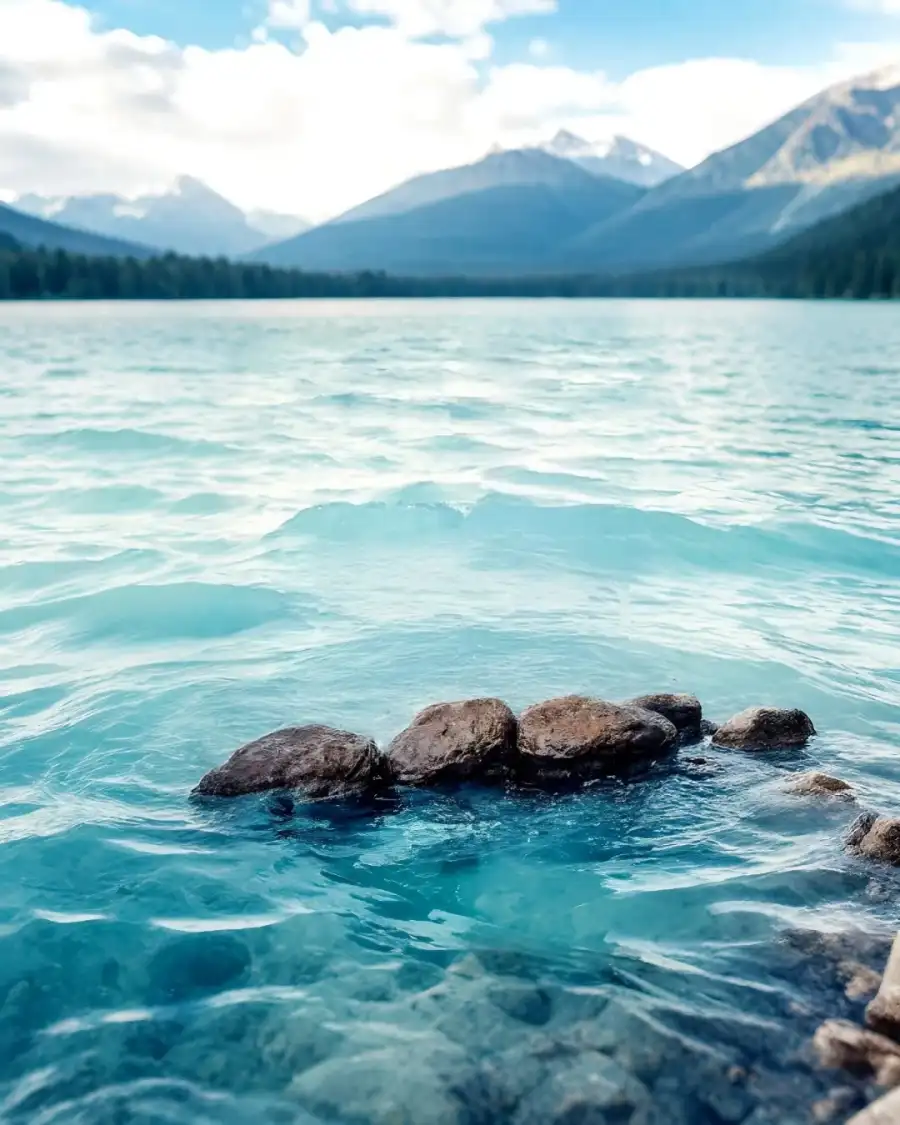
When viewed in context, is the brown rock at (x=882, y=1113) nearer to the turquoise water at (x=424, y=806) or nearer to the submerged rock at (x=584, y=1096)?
the turquoise water at (x=424, y=806)

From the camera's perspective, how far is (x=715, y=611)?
608 inches

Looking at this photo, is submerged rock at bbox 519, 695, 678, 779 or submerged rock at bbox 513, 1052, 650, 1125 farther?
submerged rock at bbox 519, 695, 678, 779

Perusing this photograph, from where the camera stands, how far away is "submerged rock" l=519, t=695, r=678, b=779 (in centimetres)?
915

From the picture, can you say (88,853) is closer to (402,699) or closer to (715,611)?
(402,699)

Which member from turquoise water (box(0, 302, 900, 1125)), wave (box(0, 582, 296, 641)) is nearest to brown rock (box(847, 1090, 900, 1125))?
turquoise water (box(0, 302, 900, 1125))

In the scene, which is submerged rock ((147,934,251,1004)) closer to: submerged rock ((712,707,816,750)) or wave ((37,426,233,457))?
submerged rock ((712,707,816,750))

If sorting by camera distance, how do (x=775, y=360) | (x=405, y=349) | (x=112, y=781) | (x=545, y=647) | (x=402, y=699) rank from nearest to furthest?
(x=112, y=781) < (x=402, y=699) < (x=545, y=647) < (x=775, y=360) < (x=405, y=349)

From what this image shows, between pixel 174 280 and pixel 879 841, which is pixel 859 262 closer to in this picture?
pixel 174 280

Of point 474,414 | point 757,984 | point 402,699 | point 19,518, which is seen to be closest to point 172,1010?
point 757,984

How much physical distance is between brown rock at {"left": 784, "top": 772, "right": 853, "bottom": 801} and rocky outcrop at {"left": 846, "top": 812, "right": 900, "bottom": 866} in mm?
721

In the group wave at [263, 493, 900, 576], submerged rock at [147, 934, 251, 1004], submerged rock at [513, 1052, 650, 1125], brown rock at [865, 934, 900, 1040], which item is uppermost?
brown rock at [865, 934, 900, 1040]

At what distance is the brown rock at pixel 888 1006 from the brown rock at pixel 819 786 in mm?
2823

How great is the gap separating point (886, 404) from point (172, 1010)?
129 ft

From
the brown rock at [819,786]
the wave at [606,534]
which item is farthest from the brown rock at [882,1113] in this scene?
Result: the wave at [606,534]
